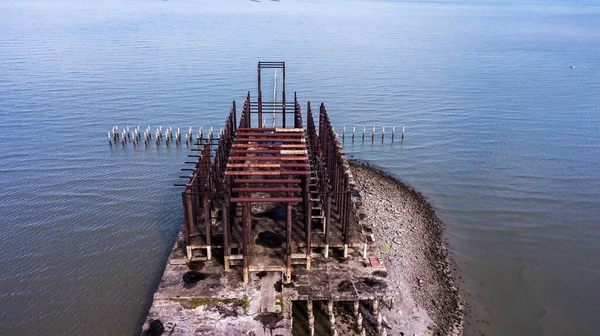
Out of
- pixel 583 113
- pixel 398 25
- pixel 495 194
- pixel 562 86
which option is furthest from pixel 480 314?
pixel 398 25

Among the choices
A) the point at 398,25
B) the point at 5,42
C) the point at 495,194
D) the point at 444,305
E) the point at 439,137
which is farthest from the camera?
the point at 398,25

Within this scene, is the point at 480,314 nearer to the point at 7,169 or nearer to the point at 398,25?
the point at 7,169

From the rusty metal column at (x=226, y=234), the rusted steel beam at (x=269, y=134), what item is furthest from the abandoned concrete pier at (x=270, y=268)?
the rusted steel beam at (x=269, y=134)

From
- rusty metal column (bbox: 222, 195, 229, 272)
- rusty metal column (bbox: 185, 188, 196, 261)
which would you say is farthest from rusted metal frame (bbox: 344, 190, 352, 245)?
rusty metal column (bbox: 185, 188, 196, 261)

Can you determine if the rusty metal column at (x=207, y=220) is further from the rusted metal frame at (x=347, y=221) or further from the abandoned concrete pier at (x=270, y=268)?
the rusted metal frame at (x=347, y=221)

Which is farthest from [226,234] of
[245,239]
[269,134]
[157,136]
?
[157,136]

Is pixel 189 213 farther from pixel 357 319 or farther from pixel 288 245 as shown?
pixel 357 319
